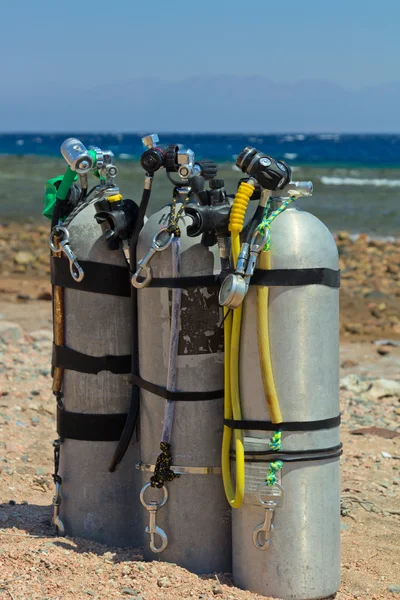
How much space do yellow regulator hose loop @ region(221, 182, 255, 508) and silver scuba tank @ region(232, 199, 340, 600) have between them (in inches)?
1.1

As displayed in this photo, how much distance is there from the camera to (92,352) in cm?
408

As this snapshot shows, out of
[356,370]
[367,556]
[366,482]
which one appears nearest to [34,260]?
[356,370]

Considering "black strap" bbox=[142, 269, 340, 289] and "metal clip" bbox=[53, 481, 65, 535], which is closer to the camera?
"black strap" bbox=[142, 269, 340, 289]

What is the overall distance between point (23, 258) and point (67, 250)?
38.5 feet

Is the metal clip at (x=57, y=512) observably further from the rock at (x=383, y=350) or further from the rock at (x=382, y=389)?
the rock at (x=383, y=350)

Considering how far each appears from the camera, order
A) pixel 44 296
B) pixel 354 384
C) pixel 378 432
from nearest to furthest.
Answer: pixel 378 432, pixel 354 384, pixel 44 296

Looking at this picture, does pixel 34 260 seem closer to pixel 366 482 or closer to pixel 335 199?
pixel 366 482

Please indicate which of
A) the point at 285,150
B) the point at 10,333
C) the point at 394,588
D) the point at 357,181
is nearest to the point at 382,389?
the point at 10,333

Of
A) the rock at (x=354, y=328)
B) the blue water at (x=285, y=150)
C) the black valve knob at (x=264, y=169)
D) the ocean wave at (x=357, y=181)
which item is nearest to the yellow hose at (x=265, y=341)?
the black valve knob at (x=264, y=169)

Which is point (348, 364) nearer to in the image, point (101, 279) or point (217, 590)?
point (101, 279)

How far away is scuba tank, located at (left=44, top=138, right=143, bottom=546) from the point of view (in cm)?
398

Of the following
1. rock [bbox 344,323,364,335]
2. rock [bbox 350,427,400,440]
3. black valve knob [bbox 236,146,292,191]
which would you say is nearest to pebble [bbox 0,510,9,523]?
black valve knob [bbox 236,146,292,191]

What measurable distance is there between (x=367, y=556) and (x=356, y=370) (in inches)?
176

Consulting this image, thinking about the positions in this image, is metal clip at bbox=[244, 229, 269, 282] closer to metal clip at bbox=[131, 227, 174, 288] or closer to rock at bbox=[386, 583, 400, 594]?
metal clip at bbox=[131, 227, 174, 288]
